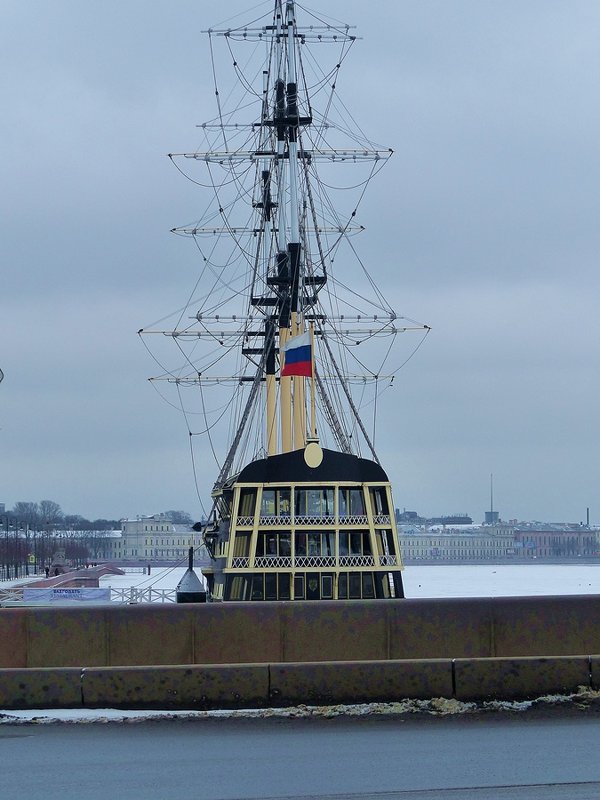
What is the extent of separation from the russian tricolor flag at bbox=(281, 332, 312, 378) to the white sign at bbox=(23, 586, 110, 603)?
1543cm

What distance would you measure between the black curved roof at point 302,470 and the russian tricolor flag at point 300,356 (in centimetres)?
334

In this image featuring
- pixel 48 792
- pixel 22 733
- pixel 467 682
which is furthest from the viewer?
pixel 467 682

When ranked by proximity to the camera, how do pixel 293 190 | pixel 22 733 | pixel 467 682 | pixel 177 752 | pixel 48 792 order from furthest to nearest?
pixel 293 190
pixel 467 682
pixel 22 733
pixel 177 752
pixel 48 792

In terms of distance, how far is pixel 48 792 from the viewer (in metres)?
10.9

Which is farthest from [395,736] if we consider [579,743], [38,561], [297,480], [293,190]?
[38,561]

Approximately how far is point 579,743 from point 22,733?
Answer: 5627 millimetres

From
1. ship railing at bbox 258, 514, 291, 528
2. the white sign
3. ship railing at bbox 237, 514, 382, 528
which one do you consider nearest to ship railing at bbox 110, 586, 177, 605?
the white sign

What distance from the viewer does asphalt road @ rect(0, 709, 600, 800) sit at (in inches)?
426

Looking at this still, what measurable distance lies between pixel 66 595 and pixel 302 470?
56.7 ft

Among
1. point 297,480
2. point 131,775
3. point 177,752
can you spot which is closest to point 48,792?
point 131,775

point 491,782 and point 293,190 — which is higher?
point 293,190

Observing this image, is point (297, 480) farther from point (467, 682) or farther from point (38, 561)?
point (38, 561)

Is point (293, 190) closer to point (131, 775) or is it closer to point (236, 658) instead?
point (236, 658)

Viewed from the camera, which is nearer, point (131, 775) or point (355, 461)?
point (131, 775)
